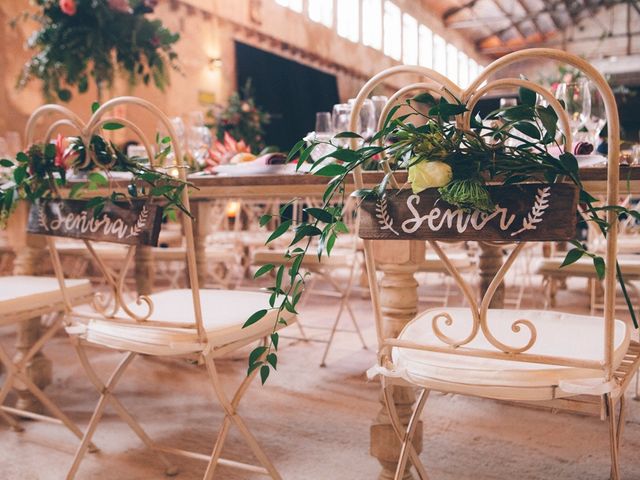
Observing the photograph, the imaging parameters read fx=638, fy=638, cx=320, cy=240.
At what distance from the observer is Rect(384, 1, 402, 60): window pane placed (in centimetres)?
1336

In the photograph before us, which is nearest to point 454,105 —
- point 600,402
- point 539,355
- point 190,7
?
point 539,355

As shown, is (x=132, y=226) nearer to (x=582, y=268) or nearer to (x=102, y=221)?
(x=102, y=221)

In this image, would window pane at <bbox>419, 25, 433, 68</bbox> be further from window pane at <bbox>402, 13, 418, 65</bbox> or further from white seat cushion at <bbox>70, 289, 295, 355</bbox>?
white seat cushion at <bbox>70, 289, 295, 355</bbox>

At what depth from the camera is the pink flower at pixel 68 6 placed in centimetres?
281

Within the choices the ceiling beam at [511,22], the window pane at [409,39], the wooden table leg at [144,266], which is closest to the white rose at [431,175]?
the wooden table leg at [144,266]

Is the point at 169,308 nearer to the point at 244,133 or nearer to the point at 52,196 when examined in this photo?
the point at 52,196

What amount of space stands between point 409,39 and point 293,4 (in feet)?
15.3

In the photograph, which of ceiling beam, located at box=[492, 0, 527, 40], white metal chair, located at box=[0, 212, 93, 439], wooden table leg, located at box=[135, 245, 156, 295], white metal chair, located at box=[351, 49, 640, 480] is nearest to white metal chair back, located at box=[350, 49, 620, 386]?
white metal chair, located at box=[351, 49, 640, 480]

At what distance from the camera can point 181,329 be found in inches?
59.5

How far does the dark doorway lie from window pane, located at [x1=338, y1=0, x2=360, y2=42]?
1.25m

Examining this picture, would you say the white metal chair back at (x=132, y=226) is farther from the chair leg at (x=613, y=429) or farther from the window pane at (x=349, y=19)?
the window pane at (x=349, y=19)

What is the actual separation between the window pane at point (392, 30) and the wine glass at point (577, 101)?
12170mm

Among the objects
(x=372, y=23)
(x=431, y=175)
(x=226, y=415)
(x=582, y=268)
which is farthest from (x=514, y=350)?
(x=372, y=23)

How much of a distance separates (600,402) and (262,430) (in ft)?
4.20
